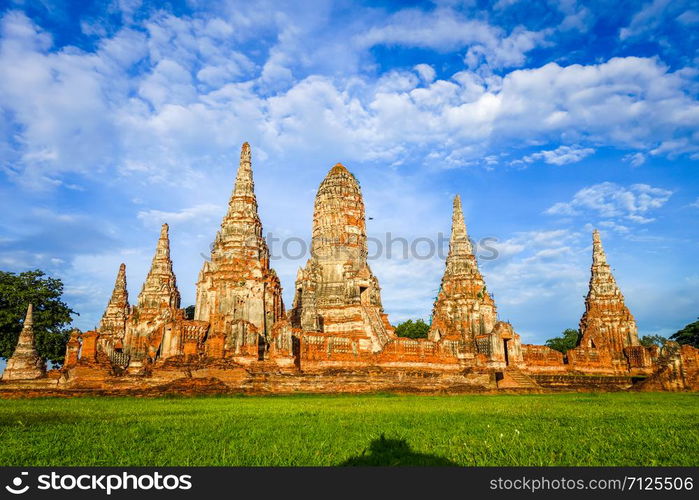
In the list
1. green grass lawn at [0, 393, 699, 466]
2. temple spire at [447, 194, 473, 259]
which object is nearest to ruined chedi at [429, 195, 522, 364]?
temple spire at [447, 194, 473, 259]

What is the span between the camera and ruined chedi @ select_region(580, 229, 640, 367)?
1986 inches

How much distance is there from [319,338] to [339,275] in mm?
11320

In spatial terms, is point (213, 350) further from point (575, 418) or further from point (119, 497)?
point (119, 497)

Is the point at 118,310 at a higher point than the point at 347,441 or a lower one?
higher

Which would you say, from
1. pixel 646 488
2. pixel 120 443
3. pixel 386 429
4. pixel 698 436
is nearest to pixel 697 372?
pixel 698 436

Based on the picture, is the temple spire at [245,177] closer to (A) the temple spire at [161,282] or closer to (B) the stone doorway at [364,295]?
(B) the stone doorway at [364,295]

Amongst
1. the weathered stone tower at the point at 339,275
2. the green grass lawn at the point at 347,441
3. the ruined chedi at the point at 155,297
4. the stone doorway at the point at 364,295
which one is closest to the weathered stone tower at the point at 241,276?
the weathered stone tower at the point at 339,275

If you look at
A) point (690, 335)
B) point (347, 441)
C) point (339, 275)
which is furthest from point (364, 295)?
point (690, 335)

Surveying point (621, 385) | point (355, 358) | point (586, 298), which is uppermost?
point (586, 298)

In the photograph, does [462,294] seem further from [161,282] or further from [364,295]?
[161,282]

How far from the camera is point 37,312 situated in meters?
40.7

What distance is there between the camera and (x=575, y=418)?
9.85 m

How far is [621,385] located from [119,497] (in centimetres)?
3180

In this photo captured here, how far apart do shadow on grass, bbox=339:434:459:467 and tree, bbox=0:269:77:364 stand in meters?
40.4
